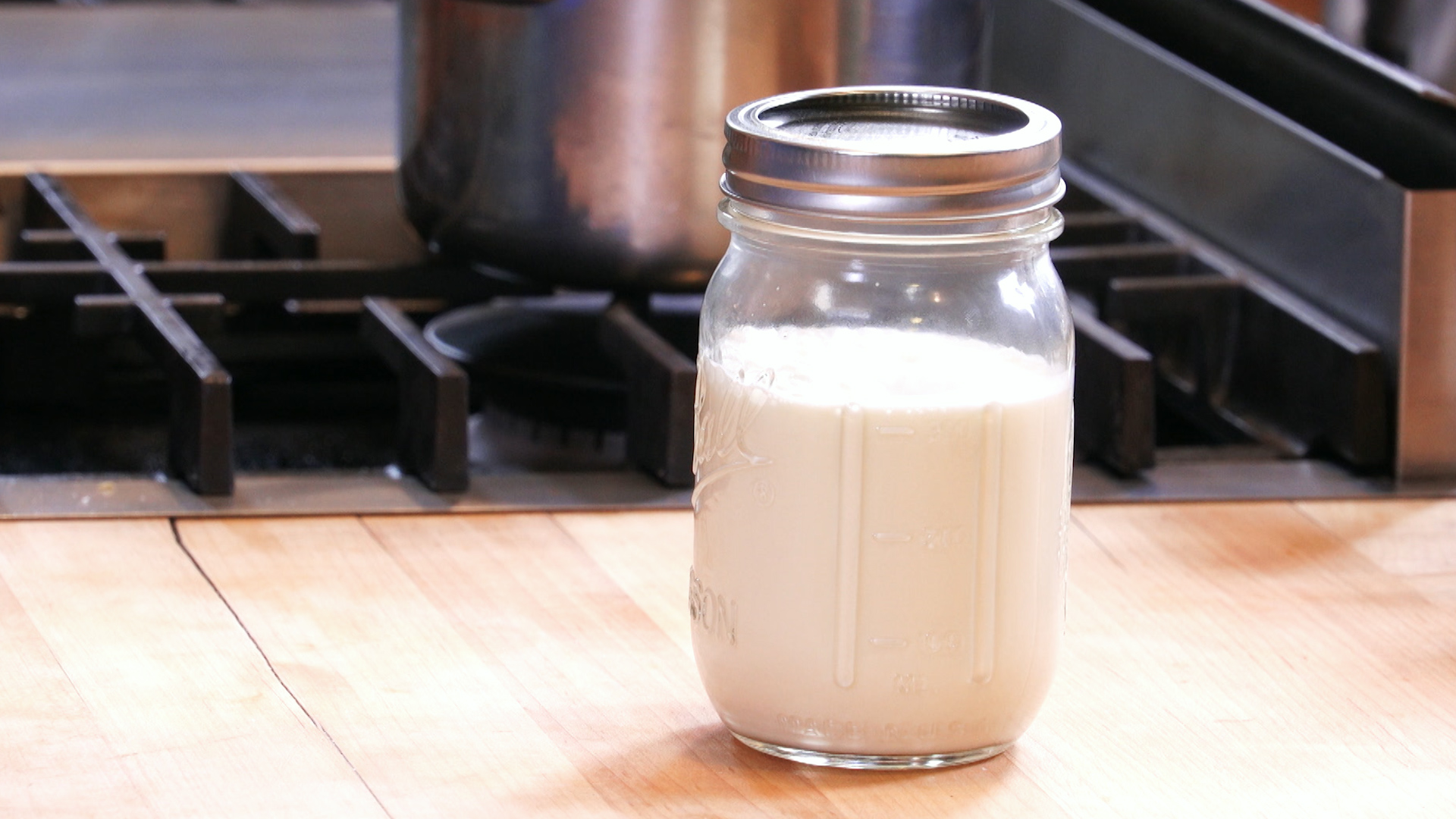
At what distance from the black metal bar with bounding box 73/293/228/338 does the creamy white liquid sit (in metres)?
0.38

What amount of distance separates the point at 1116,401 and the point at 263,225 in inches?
18.9

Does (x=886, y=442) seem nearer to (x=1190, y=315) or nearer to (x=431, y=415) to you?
(x=431, y=415)

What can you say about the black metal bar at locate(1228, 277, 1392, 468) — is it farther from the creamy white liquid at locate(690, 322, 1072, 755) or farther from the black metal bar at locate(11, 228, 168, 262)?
the black metal bar at locate(11, 228, 168, 262)

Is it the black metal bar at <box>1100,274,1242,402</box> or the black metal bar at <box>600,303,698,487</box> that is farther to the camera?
the black metal bar at <box>1100,274,1242,402</box>

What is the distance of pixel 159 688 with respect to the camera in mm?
580

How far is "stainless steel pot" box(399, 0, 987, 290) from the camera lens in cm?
80

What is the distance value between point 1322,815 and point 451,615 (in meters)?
0.30

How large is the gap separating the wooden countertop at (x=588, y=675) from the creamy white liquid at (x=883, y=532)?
24mm

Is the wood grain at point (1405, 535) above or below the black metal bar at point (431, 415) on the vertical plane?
below

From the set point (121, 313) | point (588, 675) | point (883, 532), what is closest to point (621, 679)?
point (588, 675)

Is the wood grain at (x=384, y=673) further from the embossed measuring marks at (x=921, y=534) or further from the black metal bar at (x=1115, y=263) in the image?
the black metal bar at (x=1115, y=263)

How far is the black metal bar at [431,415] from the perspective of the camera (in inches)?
29.8

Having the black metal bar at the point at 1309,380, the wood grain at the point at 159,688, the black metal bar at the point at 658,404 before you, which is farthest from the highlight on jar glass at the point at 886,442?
the black metal bar at the point at 1309,380

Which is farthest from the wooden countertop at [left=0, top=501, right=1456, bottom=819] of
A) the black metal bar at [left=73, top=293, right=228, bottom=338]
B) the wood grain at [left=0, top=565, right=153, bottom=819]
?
the black metal bar at [left=73, top=293, right=228, bottom=338]
